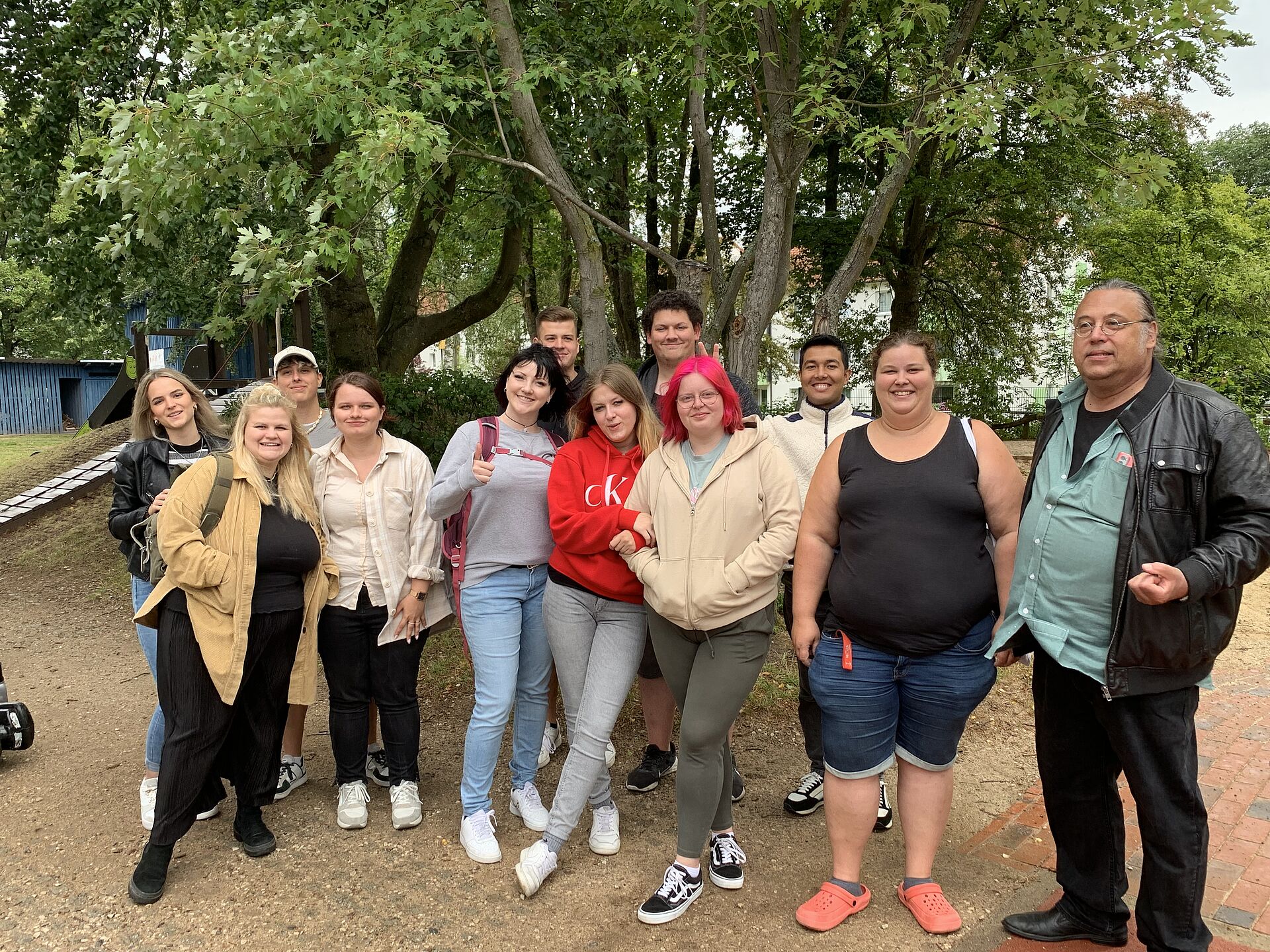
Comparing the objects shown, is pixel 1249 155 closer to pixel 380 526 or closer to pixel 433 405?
pixel 433 405

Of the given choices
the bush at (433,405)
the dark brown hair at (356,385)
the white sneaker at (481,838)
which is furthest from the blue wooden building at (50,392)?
the white sneaker at (481,838)

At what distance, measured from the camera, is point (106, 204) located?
832 cm

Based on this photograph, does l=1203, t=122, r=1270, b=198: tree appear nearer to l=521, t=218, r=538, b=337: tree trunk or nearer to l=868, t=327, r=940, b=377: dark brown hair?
l=521, t=218, r=538, b=337: tree trunk

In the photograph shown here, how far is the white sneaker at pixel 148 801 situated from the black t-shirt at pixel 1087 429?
3914 millimetres

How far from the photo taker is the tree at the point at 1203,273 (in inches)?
578

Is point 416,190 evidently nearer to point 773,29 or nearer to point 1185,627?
point 773,29

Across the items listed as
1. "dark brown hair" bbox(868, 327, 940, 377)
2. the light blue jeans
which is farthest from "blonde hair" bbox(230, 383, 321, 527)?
"dark brown hair" bbox(868, 327, 940, 377)

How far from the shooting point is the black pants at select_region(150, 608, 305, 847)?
3.47m

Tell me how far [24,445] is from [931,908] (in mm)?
24024

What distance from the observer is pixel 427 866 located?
365cm

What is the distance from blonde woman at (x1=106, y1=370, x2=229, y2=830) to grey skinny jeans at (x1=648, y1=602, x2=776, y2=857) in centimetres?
218

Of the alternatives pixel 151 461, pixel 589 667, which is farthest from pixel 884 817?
pixel 151 461

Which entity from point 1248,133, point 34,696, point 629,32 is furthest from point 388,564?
point 1248,133

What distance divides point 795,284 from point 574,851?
1494 centimetres
